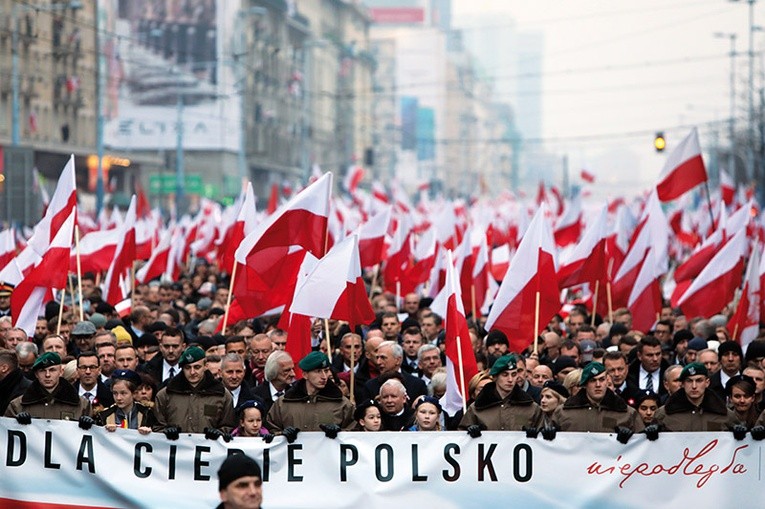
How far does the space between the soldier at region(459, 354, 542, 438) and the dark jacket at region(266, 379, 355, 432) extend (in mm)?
730

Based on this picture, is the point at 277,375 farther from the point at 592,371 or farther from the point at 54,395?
the point at 592,371

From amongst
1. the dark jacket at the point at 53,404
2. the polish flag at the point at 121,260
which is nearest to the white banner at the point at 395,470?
the dark jacket at the point at 53,404

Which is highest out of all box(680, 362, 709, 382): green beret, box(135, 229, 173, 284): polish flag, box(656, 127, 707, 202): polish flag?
box(656, 127, 707, 202): polish flag

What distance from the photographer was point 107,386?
11.2 metres

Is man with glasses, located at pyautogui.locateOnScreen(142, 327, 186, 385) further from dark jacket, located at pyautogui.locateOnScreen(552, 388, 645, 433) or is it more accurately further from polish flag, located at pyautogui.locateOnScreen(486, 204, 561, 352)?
dark jacket, located at pyautogui.locateOnScreen(552, 388, 645, 433)

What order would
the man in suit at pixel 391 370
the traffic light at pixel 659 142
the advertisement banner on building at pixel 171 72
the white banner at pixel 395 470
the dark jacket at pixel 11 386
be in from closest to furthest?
the white banner at pixel 395 470 → the dark jacket at pixel 11 386 → the man in suit at pixel 391 370 → the traffic light at pixel 659 142 → the advertisement banner on building at pixel 171 72

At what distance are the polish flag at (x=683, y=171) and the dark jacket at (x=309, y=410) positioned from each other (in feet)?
33.8

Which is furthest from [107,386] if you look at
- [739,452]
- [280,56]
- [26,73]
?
[280,56]

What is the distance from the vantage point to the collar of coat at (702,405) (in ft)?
32.9

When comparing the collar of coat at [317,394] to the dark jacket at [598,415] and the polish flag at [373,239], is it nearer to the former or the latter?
the dark jacket at [598,415]

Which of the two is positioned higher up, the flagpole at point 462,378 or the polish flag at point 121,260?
the polish flag at point 121,260

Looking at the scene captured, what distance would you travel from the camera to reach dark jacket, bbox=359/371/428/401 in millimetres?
11445

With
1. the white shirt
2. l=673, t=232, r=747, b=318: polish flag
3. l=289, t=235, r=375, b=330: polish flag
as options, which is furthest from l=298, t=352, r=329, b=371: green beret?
l=673, t=232, r=747, b=318: polish flag

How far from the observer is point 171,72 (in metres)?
80.6
